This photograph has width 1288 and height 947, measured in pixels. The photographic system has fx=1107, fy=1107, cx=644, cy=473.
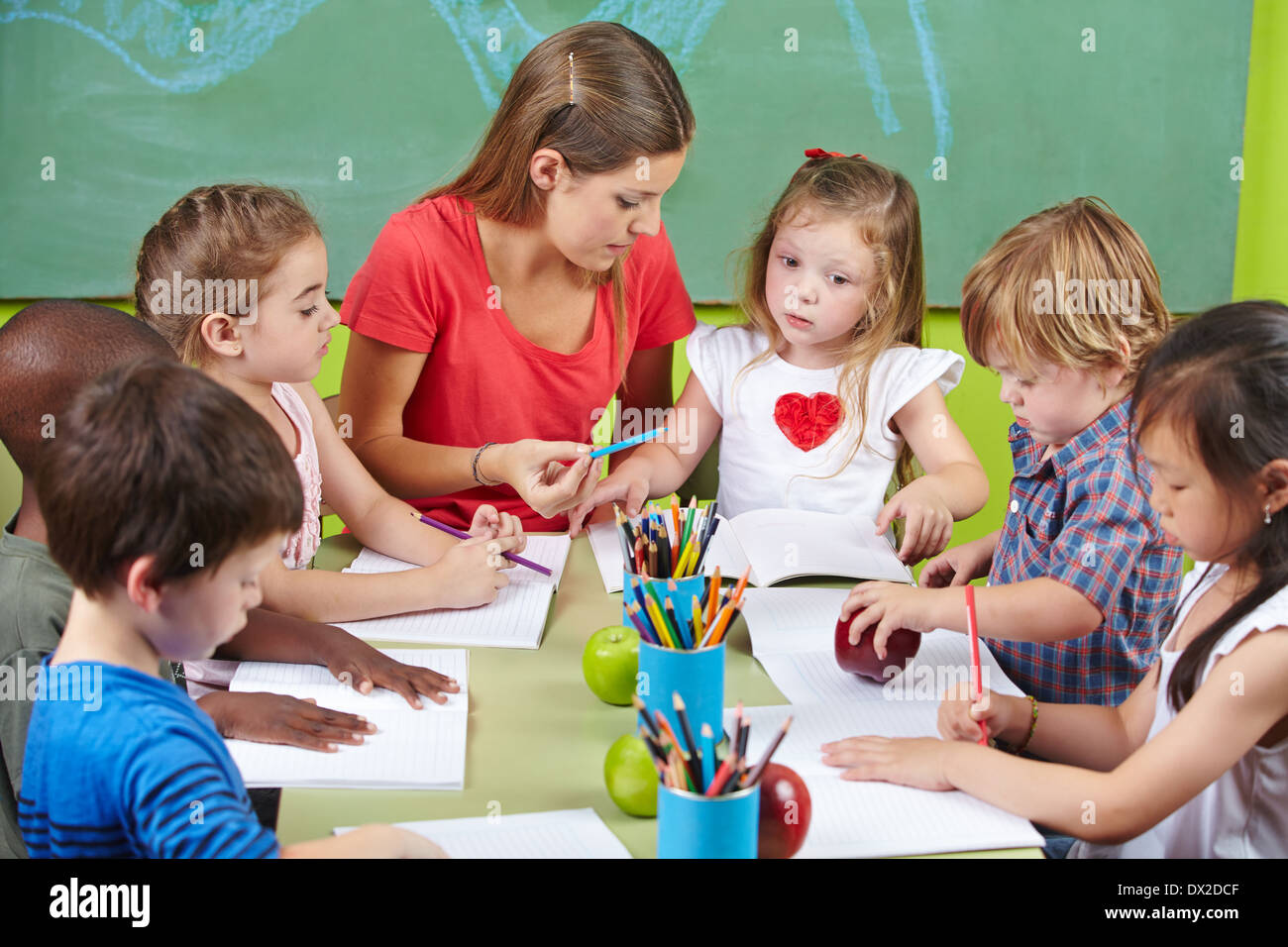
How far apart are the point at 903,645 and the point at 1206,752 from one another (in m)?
0.31

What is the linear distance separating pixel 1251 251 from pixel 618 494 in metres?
2.26

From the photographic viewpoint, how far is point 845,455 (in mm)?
1857

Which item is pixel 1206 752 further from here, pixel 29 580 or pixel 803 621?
pixel 29 580

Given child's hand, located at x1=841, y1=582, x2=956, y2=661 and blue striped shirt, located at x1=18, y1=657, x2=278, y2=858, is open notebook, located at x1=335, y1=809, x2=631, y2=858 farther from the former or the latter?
child's hand, located at x1=841, y1=582, x2=956, y2=661

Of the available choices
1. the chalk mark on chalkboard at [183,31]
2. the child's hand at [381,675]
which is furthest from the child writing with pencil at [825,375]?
the chalk mark on chalkboard at [183,31]

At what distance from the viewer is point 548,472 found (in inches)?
64.2

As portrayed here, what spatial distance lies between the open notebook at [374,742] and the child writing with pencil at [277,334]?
0.13 m

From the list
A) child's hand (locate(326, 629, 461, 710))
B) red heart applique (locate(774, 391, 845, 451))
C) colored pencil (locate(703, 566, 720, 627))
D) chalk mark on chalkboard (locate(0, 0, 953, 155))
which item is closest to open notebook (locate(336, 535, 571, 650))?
child's hand (locate(326, 629, 461, 710))

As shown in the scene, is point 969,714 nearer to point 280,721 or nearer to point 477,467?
point 280,721

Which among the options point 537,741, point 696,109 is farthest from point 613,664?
point 696,109

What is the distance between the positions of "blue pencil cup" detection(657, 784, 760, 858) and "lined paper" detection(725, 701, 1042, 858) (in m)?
0.12

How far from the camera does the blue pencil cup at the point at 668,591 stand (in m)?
0.97

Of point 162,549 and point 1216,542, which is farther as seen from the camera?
point 1216,542
